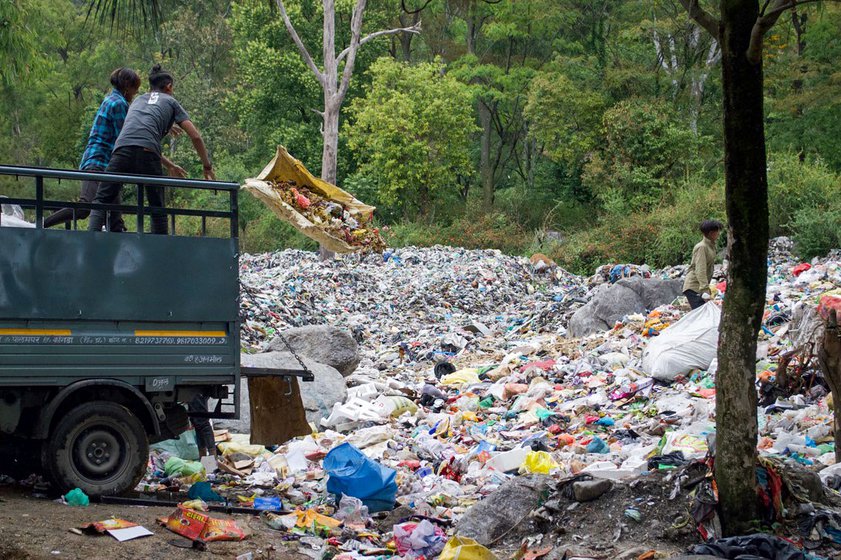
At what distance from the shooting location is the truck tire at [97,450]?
586 centimetres

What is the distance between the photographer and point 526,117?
31391 millimetres

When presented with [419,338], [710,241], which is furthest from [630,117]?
[710,241]

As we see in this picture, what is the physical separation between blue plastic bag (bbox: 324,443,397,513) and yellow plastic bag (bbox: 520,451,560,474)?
4.14 feet

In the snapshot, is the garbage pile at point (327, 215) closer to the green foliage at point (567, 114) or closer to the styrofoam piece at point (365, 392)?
the styrofoam piece at point (365, 392)

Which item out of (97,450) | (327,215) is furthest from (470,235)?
(97,450)

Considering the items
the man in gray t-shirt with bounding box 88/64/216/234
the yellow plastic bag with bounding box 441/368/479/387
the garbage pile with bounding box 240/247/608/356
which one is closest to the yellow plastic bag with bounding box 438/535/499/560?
the man in gray t-shirt with bounding box 88/64/216/234

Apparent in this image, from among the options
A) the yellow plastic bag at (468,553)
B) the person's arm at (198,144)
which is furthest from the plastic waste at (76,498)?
the person's arm at (198,144)

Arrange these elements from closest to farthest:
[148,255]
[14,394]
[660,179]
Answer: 1. [14,394]
2. [148,255]
3. [660,179]

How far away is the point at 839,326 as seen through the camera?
20.9 feet

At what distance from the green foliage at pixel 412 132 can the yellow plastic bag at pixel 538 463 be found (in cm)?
2300

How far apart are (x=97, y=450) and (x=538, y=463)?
338 cm

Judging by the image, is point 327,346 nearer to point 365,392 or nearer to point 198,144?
point 365,392

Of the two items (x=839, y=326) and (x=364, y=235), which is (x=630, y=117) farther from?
(x=839, y=326)

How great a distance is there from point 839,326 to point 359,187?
1018 inches
